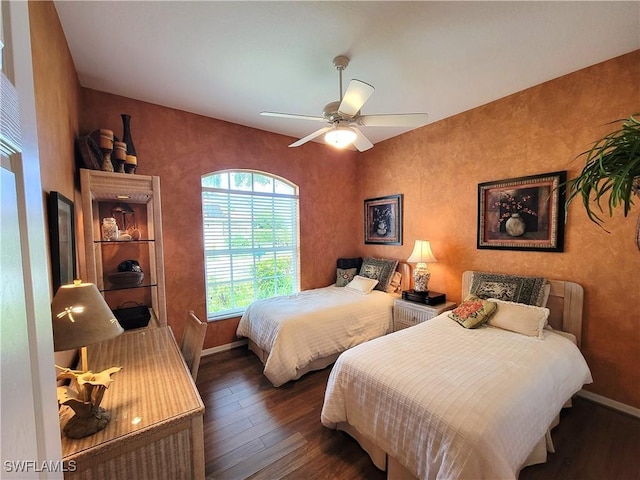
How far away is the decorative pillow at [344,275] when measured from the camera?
12.8 ft

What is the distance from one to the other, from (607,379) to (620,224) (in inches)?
50.3

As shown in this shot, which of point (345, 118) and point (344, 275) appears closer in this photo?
point (345, 118)

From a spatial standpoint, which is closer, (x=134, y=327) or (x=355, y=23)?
(x=355, y=23)

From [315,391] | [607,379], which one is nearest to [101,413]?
[315,391]

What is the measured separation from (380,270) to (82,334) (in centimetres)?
325

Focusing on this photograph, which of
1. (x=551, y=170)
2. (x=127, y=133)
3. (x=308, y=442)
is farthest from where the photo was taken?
(x=551, y=170)

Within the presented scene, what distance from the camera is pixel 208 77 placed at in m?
2.26

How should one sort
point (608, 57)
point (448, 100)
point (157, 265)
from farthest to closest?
point (448, 100) < point (157, 265) < point (608, 57)

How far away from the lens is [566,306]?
2.30 metres

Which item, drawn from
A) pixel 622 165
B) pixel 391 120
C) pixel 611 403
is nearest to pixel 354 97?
pixel 391 120

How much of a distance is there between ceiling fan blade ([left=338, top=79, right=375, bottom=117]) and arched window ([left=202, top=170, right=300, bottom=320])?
6.30ft

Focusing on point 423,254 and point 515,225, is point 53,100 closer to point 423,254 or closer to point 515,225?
point 423,254

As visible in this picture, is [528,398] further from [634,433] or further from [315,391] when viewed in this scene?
[315,391]

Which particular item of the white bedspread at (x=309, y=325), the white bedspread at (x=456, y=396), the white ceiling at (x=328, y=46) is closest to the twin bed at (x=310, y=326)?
the white bedspread at (x=309, y=325)
